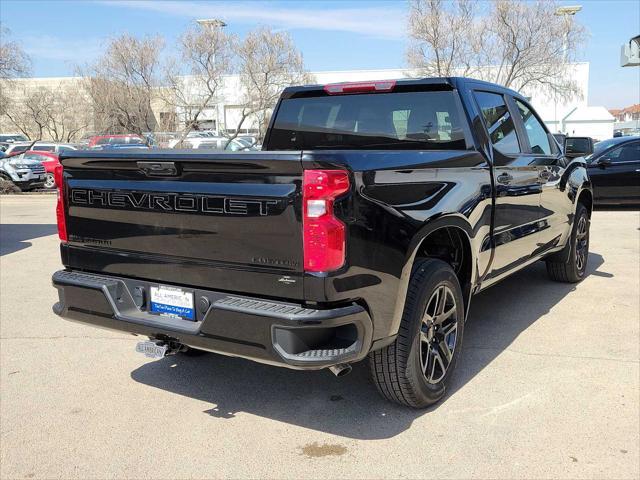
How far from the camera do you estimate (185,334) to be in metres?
3.10

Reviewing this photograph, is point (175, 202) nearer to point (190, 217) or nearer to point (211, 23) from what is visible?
point (190, 217)

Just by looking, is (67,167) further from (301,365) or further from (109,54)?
(109,54)

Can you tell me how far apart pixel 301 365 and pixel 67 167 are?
1928mm

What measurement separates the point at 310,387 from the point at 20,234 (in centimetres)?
853

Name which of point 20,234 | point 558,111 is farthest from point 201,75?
point 558,111

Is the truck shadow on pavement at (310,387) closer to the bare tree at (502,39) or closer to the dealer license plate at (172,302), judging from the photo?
the dealer license plate at (172,302)

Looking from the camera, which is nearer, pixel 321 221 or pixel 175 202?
pixel 321 221

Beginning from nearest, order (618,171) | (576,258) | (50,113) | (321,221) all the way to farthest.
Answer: (321,221) → (576,258) → (618,171) → (50,113)

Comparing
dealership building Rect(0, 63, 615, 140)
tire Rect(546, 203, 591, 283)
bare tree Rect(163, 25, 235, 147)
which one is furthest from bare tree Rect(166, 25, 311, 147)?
tire Rect(546, 203, 591, 283)

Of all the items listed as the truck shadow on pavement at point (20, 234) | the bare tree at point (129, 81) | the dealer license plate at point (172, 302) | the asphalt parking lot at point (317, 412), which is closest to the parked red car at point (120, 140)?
the bare tree at point (129, 81)

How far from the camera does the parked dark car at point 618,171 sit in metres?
12.1

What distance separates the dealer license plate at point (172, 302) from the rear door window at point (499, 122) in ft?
8.29

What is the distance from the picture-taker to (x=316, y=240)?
9.01 ft

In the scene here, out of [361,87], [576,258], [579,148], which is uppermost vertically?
[361,87]
